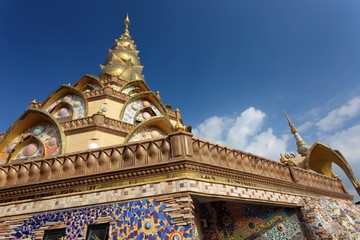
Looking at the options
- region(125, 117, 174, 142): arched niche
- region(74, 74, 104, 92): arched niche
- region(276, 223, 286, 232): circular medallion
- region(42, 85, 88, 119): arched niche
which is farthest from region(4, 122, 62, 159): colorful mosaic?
→ region(276, 223, 286, 232): circular medallion

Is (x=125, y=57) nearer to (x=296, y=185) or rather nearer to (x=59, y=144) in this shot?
(x=59, y=144)

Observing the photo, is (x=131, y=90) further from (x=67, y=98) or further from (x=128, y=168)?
(x=128, y=168)

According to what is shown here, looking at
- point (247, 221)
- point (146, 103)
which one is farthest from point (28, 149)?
point (247, 221)

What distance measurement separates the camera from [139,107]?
1562 centimetres

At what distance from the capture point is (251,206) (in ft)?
27.6

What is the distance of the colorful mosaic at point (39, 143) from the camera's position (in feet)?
39.8

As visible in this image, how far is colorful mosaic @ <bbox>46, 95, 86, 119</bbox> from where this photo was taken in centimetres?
1424

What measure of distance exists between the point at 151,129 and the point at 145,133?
0.58 m

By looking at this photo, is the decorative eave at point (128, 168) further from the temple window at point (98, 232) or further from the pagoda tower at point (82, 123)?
the pagoda tower at point (82, 123)

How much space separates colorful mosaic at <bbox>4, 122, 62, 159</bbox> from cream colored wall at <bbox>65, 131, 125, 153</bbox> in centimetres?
51

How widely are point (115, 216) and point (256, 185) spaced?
450cm

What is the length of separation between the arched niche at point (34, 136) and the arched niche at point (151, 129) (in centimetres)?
357

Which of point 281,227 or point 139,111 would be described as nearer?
point 281,227

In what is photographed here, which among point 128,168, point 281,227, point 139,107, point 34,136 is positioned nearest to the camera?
point 128,168
